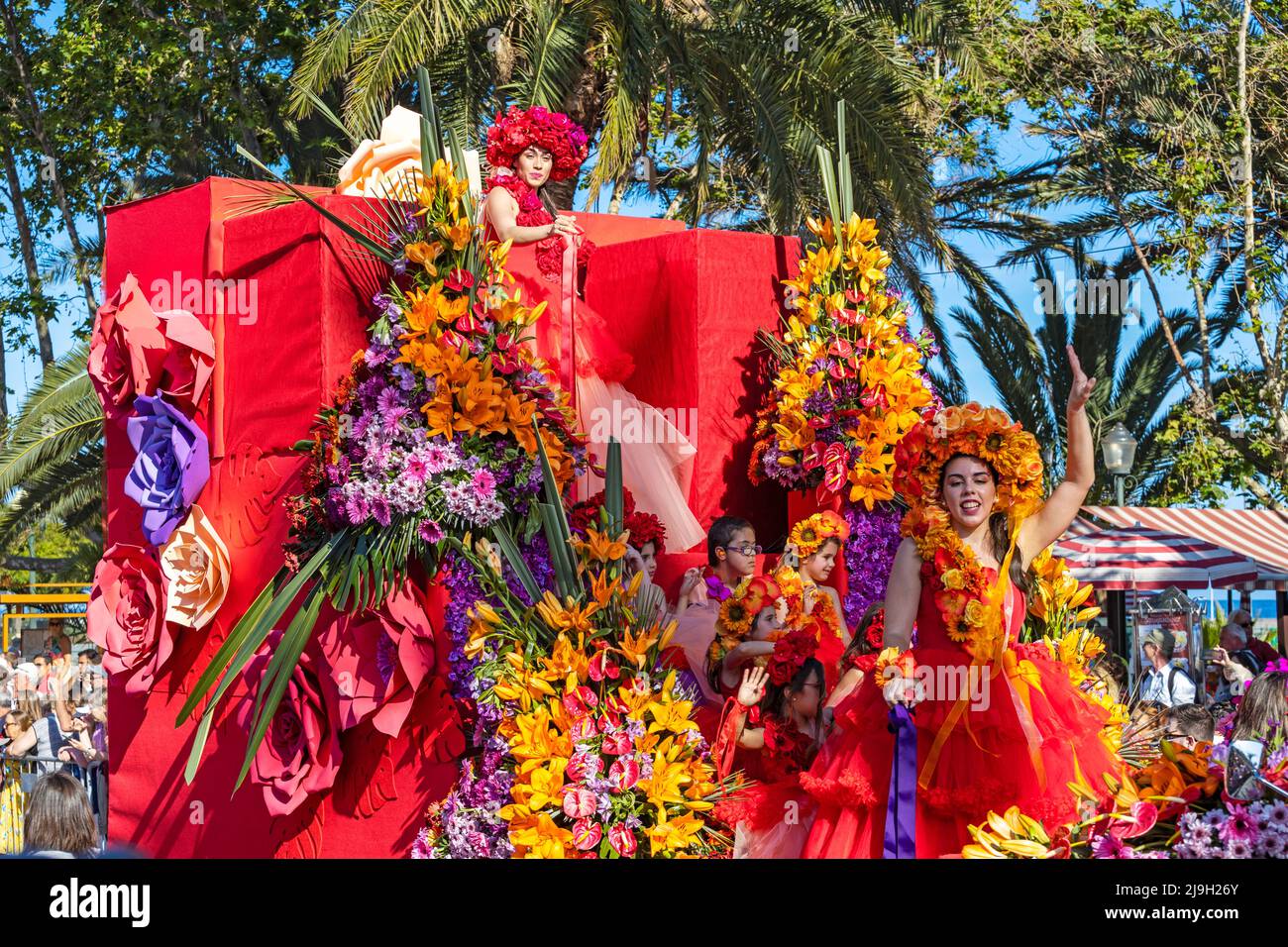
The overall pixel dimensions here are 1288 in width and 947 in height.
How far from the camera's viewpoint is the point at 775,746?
5.70 m

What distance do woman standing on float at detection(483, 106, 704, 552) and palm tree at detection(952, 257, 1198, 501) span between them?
9339 mm

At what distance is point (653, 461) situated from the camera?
25.0 feet

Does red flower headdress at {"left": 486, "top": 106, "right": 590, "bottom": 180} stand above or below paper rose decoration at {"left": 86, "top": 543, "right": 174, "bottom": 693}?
above

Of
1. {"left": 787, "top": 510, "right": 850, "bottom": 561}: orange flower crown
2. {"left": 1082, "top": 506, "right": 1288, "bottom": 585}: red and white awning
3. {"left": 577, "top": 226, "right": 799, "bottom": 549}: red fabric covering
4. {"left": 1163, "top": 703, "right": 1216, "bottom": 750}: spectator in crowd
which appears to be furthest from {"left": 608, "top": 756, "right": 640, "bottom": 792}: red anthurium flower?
{"left": 1082, "top": 506, "right": 1288, "bottom": 585}: red and white awning

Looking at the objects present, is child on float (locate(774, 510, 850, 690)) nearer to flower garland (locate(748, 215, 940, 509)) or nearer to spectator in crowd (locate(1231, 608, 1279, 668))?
flower garland (locate(748, 215, 940, 509))

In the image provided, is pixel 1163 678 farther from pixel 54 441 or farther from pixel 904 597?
pixel 54 441

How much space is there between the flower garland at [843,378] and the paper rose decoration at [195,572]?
2.60m

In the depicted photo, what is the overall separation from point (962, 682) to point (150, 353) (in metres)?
4.35

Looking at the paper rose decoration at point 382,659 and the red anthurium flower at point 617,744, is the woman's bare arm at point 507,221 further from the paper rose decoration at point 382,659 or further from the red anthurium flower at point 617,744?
the red anthurium flower at point 617,744

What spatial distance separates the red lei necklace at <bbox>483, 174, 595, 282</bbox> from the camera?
22.9 feet

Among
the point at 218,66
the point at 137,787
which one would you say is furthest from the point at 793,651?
the point at 218,66

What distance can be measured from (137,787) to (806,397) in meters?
3.88

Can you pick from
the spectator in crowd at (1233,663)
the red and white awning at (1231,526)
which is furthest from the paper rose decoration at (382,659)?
the red and white awning at (1231,526)

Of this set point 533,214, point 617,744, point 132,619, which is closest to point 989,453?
point 617,744
